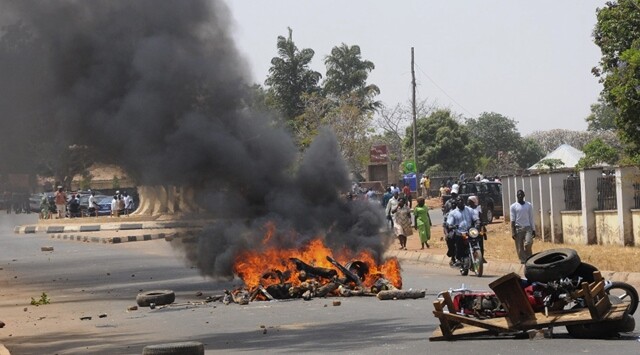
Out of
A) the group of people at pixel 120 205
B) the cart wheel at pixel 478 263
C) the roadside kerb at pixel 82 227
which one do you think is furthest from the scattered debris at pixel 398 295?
the group of people at pixel 120 205

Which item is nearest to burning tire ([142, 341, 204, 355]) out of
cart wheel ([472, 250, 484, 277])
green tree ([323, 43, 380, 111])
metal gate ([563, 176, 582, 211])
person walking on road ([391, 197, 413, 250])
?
cart wheel ([472, 250, 484, 277])

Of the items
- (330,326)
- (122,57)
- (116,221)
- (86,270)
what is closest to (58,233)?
(116,221)

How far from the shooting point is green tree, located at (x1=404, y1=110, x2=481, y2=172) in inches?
2844

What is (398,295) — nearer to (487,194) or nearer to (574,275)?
(574,275)

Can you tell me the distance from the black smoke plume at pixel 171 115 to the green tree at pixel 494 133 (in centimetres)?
7819

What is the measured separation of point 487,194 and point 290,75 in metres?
25.5

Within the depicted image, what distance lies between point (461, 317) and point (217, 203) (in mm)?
8789

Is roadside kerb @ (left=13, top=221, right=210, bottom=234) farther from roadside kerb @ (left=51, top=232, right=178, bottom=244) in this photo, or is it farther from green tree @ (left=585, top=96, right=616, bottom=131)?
green tree @ (left=585, top=96, right=616, bottom=131)

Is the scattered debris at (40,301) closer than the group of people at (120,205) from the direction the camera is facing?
Yes

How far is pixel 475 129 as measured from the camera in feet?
320

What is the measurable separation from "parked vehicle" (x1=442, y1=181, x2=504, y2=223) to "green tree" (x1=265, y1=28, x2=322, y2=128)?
865 inches

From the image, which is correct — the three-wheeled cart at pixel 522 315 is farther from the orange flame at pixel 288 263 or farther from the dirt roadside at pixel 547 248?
the dirt roadside at pixel 547 248

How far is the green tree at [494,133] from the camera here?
97000mm

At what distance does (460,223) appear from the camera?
67.4 ft
